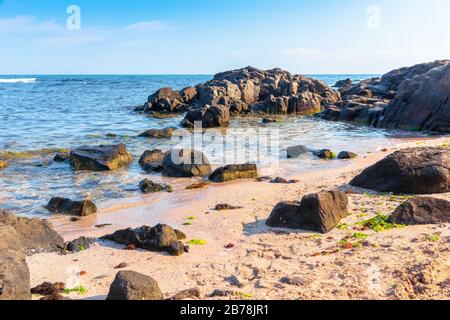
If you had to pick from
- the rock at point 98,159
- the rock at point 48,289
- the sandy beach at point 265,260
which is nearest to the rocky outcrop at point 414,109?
the sandy beach at point 265,260

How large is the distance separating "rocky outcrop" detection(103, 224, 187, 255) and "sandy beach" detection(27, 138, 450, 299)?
0.71ft

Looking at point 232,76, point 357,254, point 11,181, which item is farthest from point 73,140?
point 232,76

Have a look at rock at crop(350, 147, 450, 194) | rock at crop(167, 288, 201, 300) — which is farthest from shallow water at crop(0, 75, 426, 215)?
rock at crop(167, 288, 201, 300)

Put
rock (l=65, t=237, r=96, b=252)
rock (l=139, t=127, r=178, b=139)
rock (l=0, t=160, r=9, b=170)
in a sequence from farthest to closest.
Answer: rock (l=139, t=127, r=178, b=139), rock (l=0, t=160, r=9, b=170), rock (l=65, t=237, r=96, b=252)

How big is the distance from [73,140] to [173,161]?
41.8ft

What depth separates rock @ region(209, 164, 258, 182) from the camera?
1648 cm

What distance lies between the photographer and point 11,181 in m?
17.0

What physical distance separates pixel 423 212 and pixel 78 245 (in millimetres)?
7710

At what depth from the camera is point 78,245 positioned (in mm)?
9594

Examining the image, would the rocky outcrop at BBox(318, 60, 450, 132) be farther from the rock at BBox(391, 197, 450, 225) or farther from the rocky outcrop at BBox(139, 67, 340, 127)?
the rock at BBox(391, 197, 450, 225)

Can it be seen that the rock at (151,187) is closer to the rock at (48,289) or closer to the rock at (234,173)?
the rock at (234,173)

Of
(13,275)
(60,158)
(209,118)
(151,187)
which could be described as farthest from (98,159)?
(209,118)

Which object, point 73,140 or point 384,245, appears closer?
point 384,245
